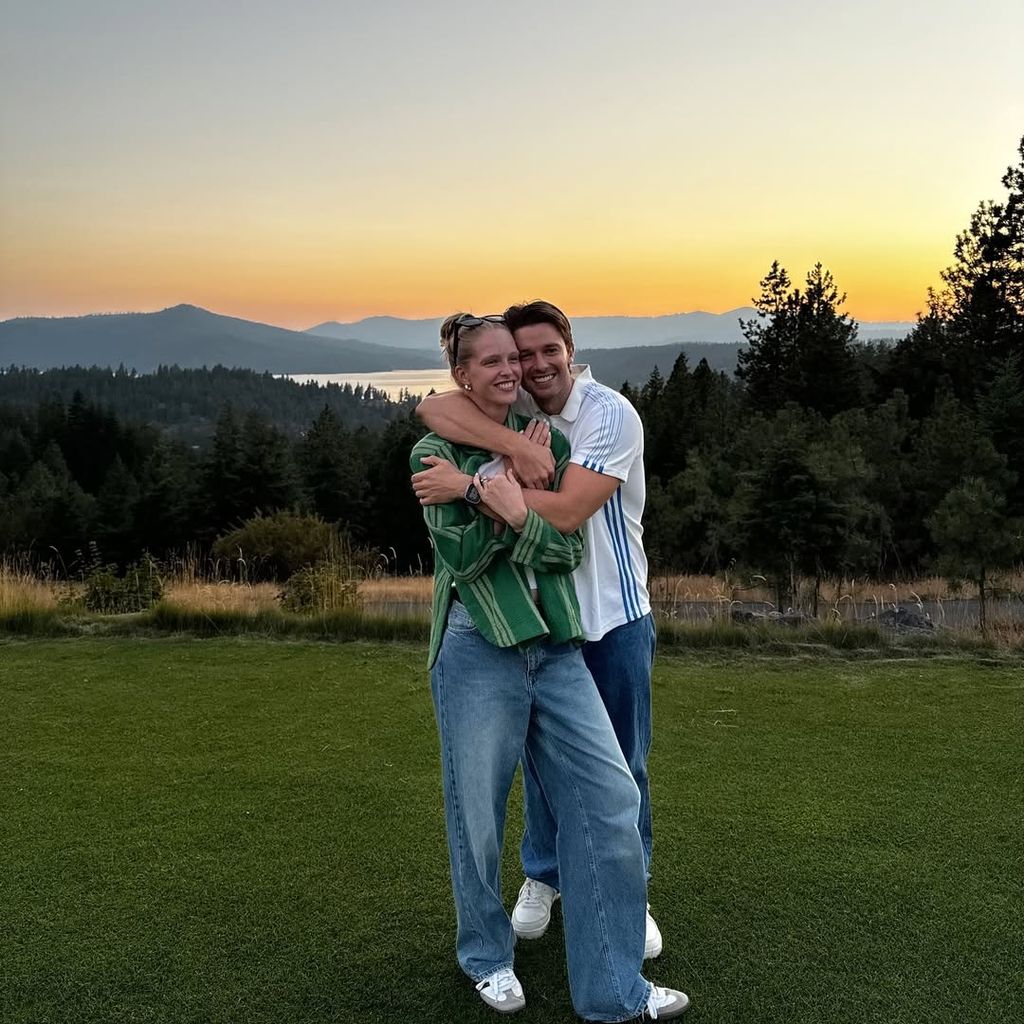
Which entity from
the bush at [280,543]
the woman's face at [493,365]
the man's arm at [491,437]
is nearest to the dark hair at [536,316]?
the woman's face at [493,365]

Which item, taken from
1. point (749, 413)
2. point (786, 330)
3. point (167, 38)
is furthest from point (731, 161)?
point (786, 330)

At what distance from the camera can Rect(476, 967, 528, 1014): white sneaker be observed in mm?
2389

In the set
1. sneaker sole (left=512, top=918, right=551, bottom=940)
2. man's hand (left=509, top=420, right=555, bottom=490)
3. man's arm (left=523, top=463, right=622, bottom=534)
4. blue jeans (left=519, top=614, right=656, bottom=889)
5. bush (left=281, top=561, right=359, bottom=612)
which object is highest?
man's hand (left=509, top=420, right=555, bottom=490)


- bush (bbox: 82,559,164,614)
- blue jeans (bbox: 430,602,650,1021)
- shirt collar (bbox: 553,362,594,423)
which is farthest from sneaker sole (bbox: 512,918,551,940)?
bush (bbox: 82,559,164,614)

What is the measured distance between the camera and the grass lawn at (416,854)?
8.20 feet

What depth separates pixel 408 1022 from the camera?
2.38 m

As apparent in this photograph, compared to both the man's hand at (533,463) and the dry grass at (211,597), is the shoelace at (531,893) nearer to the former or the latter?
the man's hand at (533,463)

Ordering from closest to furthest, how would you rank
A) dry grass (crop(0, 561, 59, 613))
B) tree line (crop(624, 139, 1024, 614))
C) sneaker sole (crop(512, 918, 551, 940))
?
sneaker sole (crop(512, 918, 551, 940))
dry grass (crop(0, 561, 59, 613))
tree line (crop(624, 139, 1024, 614))

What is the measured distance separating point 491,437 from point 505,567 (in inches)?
12.6

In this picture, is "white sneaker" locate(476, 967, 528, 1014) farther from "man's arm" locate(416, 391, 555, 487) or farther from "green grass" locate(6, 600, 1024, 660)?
"green grass" locate(6, 600, 1024, 660)

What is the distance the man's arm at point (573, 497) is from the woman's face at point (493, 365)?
0.24 metres

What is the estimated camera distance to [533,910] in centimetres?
281

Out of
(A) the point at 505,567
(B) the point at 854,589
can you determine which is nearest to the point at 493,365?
(A) the point at 505,567

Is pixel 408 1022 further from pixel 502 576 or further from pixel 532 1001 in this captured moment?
pixel 502 576
